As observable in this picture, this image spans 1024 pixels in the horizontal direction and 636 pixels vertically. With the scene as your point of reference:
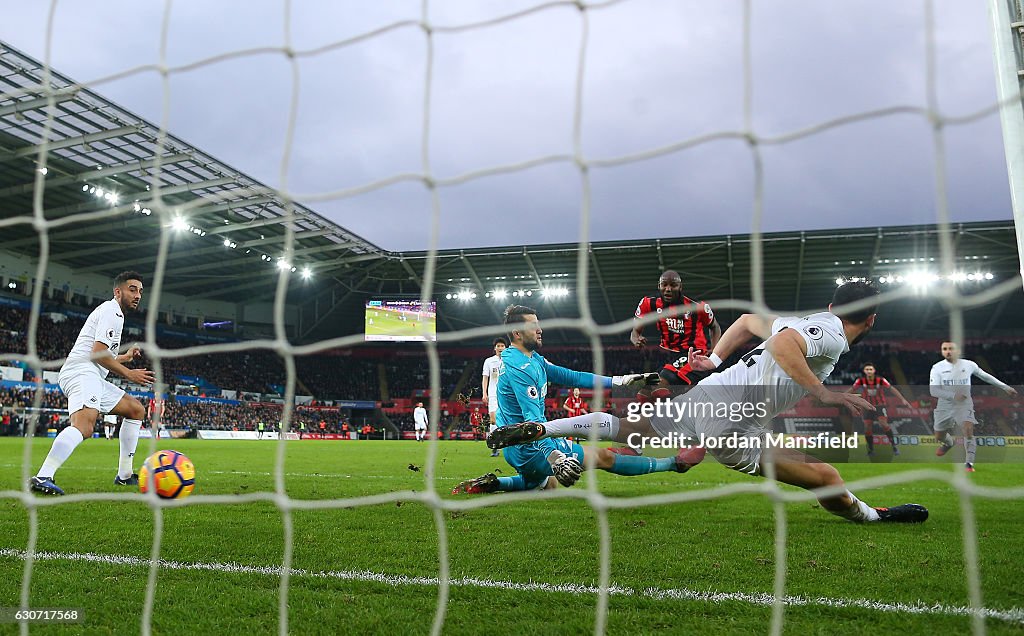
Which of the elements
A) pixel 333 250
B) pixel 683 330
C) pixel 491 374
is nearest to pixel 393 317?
pixel 333 250

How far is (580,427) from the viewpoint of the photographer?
17.3 feet

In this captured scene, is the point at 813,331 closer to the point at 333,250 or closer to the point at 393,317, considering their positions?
the point at 333,250

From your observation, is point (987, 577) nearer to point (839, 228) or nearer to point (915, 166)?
point (915, 166)

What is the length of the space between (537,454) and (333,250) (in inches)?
975

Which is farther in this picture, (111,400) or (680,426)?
(111,400)

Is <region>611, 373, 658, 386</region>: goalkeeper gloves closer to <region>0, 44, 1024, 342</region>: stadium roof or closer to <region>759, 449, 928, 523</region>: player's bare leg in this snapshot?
<region>759, 449, 928, 523</region>: player's bare leg

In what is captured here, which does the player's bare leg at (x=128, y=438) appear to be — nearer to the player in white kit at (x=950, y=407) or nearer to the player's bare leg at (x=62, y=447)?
the player's bare leg at (x=62, y=447)

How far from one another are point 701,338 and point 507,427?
2990mm

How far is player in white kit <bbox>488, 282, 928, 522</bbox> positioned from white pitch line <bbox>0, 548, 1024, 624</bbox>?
29.9 inches

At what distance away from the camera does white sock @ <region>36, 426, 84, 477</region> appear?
584cm

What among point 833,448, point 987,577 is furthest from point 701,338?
point 833,448

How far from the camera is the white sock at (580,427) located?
5.05 meters

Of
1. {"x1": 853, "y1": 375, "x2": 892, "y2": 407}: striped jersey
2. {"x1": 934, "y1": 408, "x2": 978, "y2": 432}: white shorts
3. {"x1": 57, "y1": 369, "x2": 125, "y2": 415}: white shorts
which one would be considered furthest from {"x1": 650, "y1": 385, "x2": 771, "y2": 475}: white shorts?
{"x1": 853, "y1": 375, "x2": 892, "y2": 407}: striped jersey

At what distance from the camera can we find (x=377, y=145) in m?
3.97
